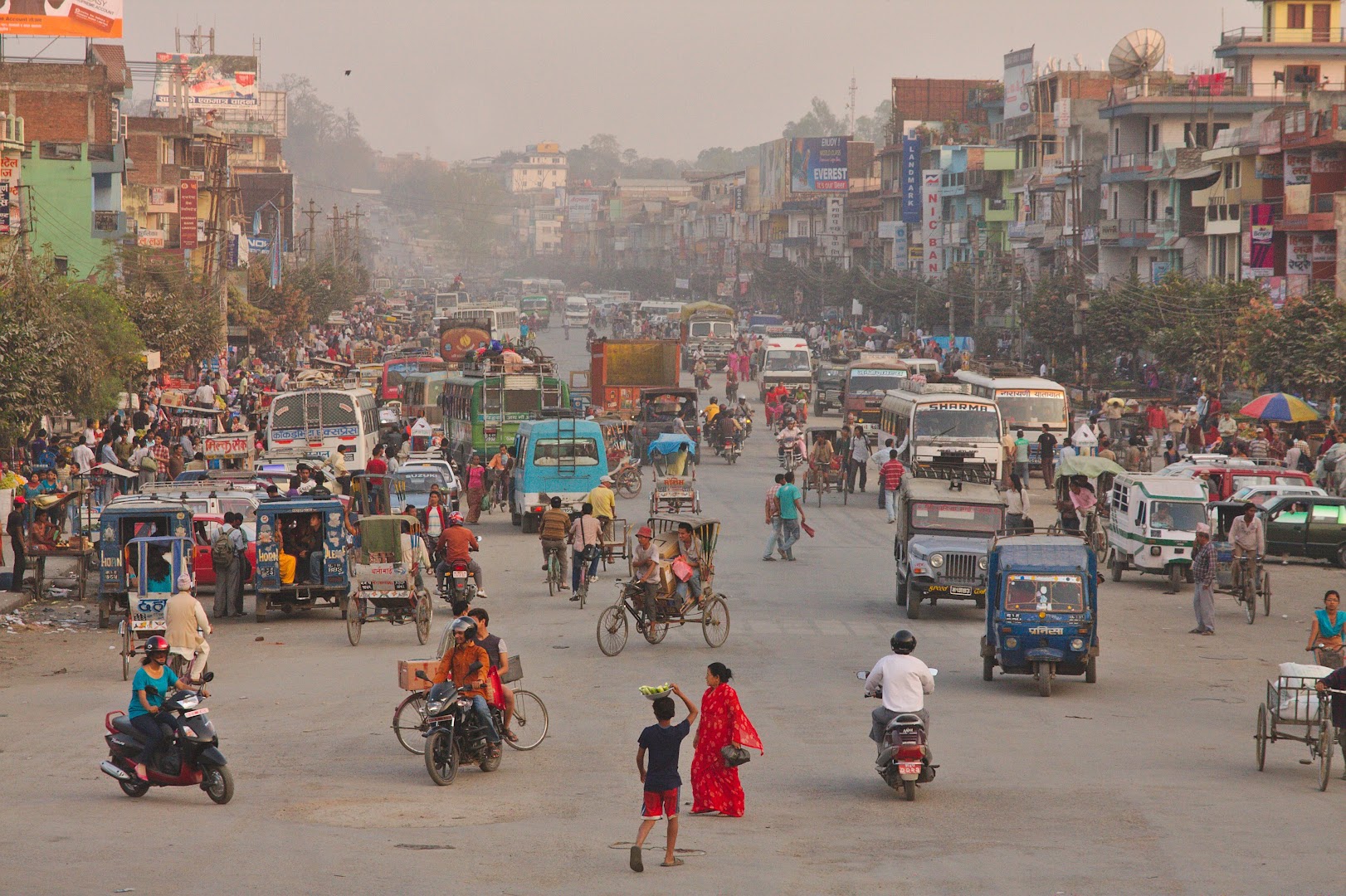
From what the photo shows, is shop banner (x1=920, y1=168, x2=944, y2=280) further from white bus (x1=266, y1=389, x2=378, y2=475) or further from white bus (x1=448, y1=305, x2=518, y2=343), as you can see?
white bus (x1=266, y1=389, x2=378, y2=475)

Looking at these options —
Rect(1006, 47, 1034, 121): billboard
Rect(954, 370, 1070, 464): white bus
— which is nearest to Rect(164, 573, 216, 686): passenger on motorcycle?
Rect(954, 370, 1070, 464): white bus

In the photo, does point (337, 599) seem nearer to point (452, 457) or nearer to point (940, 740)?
point (940, 740)

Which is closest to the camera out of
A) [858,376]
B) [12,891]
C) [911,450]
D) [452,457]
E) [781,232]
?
[12,891]

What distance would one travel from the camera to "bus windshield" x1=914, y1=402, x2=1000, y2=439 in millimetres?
37688

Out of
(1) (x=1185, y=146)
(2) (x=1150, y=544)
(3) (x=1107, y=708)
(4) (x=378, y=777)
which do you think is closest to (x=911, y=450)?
(2) (x=1150, y=544)

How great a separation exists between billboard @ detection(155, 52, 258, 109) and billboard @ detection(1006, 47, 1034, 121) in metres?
67.5

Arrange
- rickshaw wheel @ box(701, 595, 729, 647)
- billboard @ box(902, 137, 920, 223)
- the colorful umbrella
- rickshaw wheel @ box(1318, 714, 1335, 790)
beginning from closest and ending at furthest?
rickshaw wheel @ box(1318, 714, 1335, 790) < rickshaw wheel @ box(701, 595, 729, 647) < the colorful umbrella < billboard @ box(902, 137, 920, 223)

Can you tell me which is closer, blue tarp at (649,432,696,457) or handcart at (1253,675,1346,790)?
handcart at (1253,675,1346,790)

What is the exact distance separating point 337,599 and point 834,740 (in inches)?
390

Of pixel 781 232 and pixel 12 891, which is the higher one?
pixel 781 232

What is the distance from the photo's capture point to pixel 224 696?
18141 millimetres

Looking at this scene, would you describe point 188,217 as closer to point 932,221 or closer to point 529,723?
point 932,221

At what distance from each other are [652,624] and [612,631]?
0.66 m

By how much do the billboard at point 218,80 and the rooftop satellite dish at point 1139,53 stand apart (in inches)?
Result: 3271
